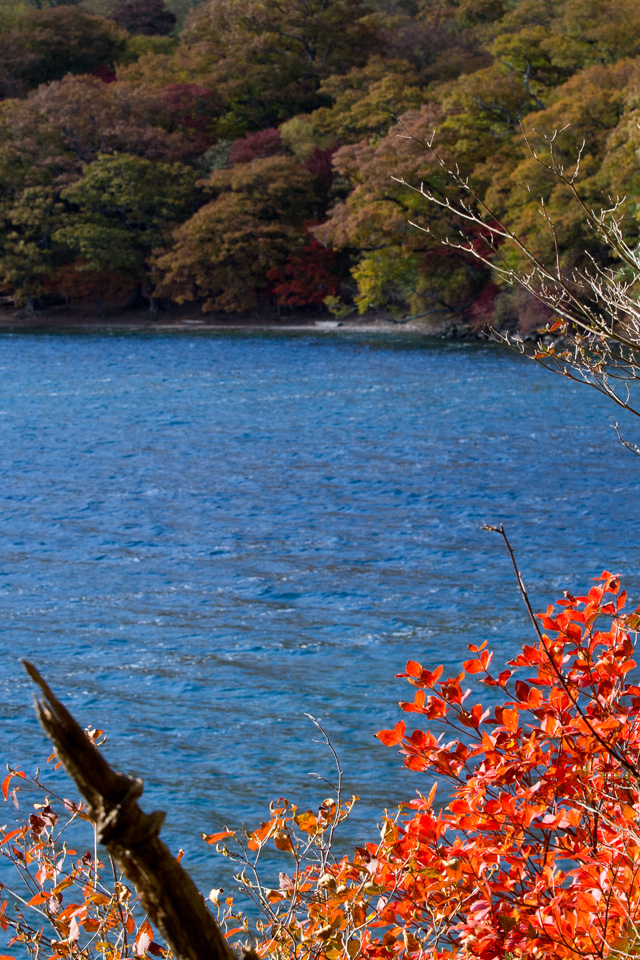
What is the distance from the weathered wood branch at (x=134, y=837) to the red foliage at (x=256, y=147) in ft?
142

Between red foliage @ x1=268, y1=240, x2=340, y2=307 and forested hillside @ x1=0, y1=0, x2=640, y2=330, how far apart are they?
118 mm

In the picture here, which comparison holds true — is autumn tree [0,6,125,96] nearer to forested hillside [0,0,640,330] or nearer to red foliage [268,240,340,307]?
forested hillside [0,0,640,330]

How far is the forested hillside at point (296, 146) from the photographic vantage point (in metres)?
31.5

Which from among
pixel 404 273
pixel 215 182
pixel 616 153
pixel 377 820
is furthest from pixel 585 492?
pixel 215 182

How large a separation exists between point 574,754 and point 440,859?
0.60 meters

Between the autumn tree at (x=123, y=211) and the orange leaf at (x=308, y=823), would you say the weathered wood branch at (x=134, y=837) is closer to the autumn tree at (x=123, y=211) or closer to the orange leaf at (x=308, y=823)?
the orange leaf at (x=308, y=823)

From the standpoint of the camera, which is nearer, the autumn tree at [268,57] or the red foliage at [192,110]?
the red foliage at [192,110]

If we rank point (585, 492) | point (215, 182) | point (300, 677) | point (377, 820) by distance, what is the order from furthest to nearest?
Result: point (215, 182) < point (585, 492) < point (300, 677) < point (377, 820)

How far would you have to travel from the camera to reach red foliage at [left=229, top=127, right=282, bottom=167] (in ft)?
136

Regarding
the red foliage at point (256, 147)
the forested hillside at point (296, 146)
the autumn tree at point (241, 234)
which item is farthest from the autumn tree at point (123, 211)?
the red foliage at point (256, 147)

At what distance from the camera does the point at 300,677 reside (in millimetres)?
7613

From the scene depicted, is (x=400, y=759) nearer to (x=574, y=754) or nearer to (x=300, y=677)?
(x=300, y=677)

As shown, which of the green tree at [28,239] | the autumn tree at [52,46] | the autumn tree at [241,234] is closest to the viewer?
the autumn tree at [241,234]

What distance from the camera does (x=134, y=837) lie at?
0.96 metres
